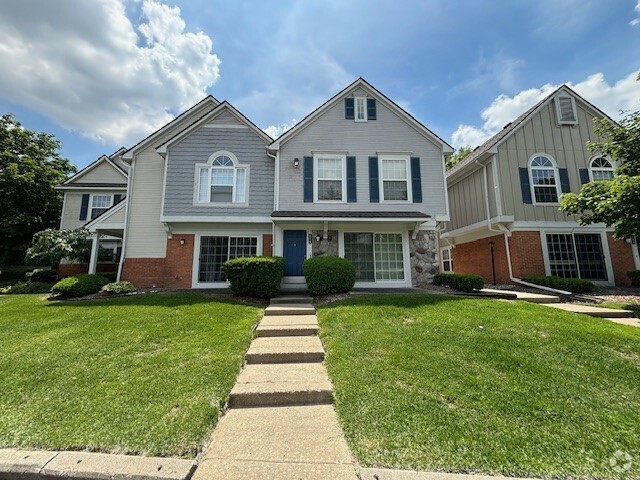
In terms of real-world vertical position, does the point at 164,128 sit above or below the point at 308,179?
above

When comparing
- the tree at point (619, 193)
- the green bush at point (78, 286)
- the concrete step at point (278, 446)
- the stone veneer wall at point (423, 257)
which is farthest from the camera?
the stone veneer wall at point (423, 257)

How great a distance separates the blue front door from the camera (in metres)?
11.2

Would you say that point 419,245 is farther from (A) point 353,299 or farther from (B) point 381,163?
(A) point 353,299

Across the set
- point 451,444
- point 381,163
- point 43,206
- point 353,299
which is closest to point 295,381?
point 451,444

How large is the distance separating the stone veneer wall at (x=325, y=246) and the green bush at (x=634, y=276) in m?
11.9

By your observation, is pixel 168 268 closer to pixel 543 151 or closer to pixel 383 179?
pixel 383 179

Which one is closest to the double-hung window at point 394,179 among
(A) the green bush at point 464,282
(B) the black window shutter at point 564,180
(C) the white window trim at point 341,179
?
(C) the white window trim at point 341,179

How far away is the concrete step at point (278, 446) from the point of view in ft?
7.46

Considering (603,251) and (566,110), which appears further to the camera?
(566,110)

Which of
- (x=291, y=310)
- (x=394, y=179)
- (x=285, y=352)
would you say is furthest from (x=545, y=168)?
(x=285, y=352)

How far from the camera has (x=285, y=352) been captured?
4578mm

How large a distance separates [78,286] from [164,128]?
25.1 ft

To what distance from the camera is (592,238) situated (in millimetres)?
12000

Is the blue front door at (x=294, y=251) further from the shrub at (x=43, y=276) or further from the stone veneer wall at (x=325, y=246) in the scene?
the shrub at (x=43, y=276)
